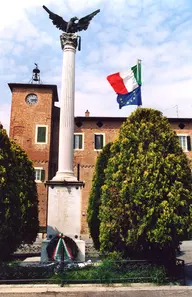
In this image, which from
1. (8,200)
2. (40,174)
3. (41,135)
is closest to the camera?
(8,200)

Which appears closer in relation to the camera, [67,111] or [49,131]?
[67,111]

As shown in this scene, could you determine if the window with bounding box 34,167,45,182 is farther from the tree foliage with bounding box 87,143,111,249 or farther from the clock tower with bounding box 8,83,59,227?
the tree foliage with bounding box 87,143,111,249

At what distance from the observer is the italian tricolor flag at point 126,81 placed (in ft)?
52.6

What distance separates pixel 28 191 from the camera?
632 inches

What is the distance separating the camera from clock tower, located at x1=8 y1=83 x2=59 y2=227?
101 feet

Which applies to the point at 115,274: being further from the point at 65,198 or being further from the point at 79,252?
the point at 65,198

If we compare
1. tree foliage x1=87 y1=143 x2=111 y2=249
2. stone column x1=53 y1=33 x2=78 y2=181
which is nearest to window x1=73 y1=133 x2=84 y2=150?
tree foliage x1=87 y1=143 x2=111 y2=249

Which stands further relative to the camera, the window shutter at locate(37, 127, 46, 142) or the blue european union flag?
the window shutter at locate(37, 127, 46, 142)

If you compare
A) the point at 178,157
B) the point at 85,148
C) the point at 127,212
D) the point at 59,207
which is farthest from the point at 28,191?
the point at 85,148

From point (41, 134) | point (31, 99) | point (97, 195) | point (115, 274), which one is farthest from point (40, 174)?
point (115, 274)

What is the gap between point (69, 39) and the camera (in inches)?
622

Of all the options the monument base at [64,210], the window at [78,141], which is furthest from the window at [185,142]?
the monument base at [64,210]

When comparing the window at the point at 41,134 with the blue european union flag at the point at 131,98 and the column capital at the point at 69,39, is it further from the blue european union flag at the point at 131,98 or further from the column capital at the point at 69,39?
the blue european union flag at the point at 131,98

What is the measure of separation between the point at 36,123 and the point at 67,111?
57.8 ft
